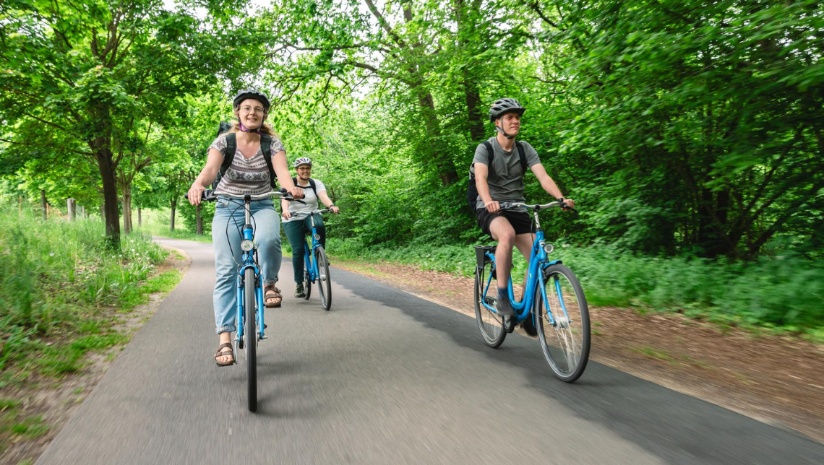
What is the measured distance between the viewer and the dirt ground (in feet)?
10.3

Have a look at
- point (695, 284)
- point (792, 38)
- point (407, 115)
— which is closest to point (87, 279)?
point (695, 284)

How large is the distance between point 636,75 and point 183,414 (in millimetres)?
5967

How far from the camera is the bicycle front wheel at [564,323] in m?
3.46

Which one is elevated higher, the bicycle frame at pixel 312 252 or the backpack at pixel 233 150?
the backpack at pixel 233 150

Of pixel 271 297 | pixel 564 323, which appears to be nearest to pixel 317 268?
pixel 271 297

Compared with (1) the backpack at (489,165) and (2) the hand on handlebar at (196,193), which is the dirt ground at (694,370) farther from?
(1) the backpack at (489,165)

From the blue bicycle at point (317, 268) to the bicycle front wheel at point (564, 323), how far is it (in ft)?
11.0

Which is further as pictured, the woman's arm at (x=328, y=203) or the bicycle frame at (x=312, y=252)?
the bicycle frame at (x=312, y=252)

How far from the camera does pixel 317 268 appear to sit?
7066 millimetres

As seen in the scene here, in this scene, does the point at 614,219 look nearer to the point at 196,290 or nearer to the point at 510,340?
the point at 510,340

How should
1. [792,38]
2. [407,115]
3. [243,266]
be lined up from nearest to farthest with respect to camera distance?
[243,266], [792,38], [407,115]

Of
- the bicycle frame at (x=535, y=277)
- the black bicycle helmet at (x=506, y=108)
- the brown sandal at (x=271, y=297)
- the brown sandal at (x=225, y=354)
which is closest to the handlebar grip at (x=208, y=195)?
the brown sandal at (x=225, y=354)

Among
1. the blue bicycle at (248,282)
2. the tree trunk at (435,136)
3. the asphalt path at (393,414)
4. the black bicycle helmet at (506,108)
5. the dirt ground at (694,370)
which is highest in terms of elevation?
the tree trunk at (435,136)

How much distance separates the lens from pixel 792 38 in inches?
192
